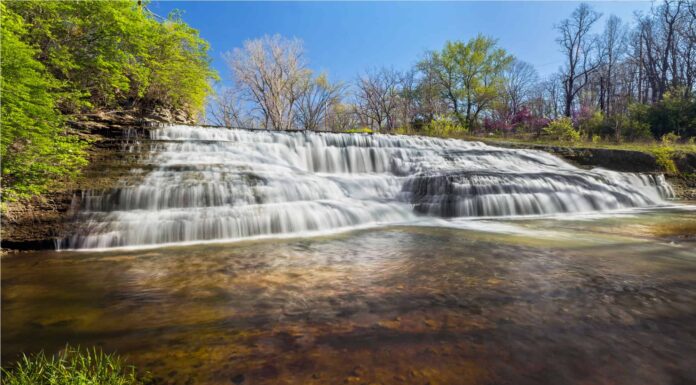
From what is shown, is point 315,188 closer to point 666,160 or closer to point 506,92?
point 666,160

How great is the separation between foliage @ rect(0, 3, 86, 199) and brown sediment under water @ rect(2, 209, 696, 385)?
1512mm

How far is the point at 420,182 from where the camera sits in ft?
28.8

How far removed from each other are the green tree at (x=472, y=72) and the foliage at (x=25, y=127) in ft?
96.0

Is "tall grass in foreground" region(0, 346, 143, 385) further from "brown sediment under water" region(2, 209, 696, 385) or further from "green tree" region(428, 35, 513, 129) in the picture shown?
"green tree" region(428, 35, 513, 129)

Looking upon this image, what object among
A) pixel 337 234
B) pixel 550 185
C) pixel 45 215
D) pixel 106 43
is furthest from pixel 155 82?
pixel 550 185

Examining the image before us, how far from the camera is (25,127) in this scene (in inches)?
176

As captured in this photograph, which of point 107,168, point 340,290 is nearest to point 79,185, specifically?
point 107,168

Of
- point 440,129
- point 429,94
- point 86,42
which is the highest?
point 429,94

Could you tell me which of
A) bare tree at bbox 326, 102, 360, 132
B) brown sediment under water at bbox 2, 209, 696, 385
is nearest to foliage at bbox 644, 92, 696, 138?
brown sediment under water at bbox 2, 209, 696, 385

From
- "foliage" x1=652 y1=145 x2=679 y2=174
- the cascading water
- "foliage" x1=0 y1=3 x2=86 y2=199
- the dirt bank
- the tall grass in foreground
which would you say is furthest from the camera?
"foliage" x1=652 y1=145 x2=679 y2=174

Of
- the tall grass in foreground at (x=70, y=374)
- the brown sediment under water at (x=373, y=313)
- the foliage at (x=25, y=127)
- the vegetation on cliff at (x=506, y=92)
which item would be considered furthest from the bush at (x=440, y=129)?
the tall grass in foreground at (x=70, y=374)

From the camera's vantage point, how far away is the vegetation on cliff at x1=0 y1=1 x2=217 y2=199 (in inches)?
176

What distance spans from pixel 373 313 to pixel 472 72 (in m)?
32.3

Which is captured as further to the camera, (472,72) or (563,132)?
(472,72)
